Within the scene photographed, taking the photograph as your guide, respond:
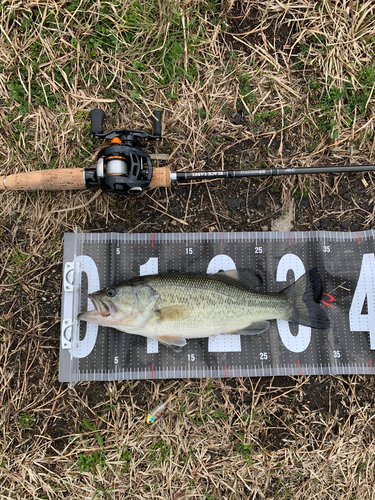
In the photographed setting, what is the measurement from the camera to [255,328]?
354 centimetres

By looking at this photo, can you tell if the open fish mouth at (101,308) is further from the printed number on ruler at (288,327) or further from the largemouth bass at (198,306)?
the printed number on ruler at (288,327)

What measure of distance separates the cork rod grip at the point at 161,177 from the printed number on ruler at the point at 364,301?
2.69 meters

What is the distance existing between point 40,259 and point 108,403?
6.38 ft

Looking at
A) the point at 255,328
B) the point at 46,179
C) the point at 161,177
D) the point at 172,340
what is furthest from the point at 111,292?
the point at 255,328

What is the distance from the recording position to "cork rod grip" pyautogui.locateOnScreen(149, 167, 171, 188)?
138 inches

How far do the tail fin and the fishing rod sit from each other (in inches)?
51.7

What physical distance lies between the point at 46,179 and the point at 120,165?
0.95 metres

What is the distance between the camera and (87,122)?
3859 millimetres

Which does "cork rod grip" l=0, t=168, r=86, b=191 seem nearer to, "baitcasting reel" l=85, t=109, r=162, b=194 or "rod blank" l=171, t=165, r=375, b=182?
"baitcasting reel" l=85, t=109, r=162, b=194

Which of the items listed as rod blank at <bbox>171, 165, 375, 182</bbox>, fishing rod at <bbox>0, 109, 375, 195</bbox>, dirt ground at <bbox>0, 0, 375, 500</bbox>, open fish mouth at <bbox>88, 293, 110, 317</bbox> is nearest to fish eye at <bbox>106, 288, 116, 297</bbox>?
open fish mouth at <bbox>88, 293, 110, 317</bbox>

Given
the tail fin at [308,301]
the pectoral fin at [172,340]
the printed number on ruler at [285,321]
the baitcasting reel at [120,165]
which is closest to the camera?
the baitcasting reel at [120,165]

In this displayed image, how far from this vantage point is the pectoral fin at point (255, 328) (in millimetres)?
3523

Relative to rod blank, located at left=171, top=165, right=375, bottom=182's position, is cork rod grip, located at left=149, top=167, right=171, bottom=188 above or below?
below

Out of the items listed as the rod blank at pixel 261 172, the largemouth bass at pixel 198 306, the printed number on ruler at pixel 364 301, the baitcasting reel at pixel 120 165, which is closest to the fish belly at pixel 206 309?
the largemouth bass at pixel 198 306
